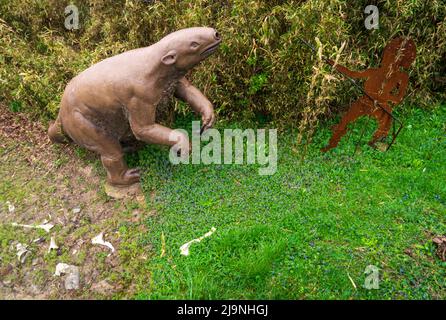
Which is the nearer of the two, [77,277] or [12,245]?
[77,277]

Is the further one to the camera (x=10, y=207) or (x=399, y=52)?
(x=10, y=207)

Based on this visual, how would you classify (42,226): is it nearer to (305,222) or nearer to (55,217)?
(55,217)

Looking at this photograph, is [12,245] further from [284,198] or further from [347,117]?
[347,117]

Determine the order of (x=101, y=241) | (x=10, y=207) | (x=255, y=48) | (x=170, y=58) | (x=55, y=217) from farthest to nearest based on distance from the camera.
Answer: (x=255, y=48), (x=10, y=207), (x=55, y=217), (x=101, y=241), (x=170, y=58)

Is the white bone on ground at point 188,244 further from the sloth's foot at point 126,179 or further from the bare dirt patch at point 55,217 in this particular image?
the sloth's foot at point 126,179

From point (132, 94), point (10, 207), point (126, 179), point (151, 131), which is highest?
point (132, 94)

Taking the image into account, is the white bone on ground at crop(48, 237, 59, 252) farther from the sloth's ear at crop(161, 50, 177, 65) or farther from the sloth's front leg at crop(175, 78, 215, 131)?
the sloth's ear at crop(161, 50, 177, 65)

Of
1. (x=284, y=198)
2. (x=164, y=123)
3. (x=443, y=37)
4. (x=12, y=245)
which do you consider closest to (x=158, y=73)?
(x=164, y=123)

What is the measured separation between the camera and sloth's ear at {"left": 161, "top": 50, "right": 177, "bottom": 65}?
319 centimetres

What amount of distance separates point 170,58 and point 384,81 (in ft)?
6.46

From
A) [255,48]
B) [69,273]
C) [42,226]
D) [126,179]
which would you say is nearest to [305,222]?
[126,179]

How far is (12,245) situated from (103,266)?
0.91 meters

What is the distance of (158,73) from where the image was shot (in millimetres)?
3264

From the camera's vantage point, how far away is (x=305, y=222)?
354 cm
